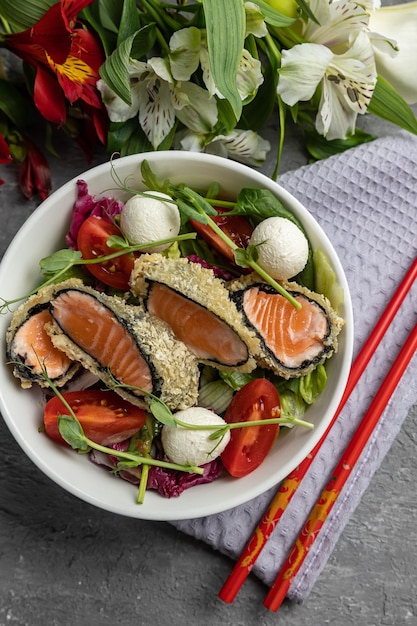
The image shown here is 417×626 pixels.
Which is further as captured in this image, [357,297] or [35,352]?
[357,297]

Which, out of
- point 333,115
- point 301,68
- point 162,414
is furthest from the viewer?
point 333,115

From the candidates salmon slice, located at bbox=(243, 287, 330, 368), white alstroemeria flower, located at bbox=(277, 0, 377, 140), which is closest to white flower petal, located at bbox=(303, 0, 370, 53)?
white alstroemeria flower, located at bbox=(277, 0, 377, 140)

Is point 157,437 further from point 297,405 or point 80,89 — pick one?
point 80,89

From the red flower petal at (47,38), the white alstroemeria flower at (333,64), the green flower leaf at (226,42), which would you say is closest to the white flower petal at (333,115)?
the white alstroemeria flower at (333,64)

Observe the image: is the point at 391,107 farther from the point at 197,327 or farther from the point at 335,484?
the point at 335,484

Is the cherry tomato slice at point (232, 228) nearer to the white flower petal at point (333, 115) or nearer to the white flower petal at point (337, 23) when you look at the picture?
the white flower petal at point (333, 115)

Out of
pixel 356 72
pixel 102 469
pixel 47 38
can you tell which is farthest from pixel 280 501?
pixel 47 38
